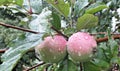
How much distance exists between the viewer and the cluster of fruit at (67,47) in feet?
2.12

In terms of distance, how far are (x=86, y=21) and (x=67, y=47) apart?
3.1 inches

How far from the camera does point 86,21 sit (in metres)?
0.69

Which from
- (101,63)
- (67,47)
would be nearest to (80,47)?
(67,47)

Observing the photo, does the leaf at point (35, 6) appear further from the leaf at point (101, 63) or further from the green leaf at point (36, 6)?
the leaf at point (101, 63)

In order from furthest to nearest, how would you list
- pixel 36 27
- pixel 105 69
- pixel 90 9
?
pixel 105 69 → pixel 90 9 → pixel 36 27

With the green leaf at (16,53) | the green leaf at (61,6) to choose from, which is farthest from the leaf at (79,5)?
the green leaf at (16,53)

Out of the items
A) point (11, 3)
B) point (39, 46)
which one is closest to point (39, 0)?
point (11, 3)

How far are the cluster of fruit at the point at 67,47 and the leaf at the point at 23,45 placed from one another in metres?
0.03

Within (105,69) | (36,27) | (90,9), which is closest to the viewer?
(36,27)

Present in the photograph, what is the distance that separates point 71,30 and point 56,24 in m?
0.04

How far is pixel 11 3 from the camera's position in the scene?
77 cm

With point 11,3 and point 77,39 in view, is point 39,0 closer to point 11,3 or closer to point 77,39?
point 11,3

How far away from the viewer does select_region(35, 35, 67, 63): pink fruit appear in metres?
0.65

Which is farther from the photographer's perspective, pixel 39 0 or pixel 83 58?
pixel 39 0
